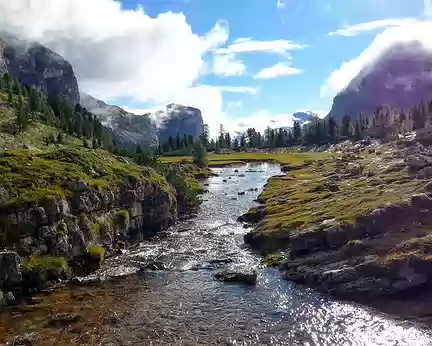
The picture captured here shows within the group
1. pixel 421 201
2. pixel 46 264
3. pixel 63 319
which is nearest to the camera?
pixel 63 319

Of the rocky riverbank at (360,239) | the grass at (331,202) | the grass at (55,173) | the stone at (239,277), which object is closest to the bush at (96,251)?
the grass at (55,173)

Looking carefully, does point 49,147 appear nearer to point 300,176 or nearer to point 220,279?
point 300,176

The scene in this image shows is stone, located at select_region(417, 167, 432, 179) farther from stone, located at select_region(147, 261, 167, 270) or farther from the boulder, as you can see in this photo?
stone, located at select_region(147, 261, 167, 270)

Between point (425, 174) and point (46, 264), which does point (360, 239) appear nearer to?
point (425, 174)

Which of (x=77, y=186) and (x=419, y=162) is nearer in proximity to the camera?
(x=77, y=186)

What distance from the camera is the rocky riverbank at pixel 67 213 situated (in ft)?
173

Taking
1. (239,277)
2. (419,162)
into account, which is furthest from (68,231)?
(419,162)

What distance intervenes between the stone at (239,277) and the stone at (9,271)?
2310 centimetres

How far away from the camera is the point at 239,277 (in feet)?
180

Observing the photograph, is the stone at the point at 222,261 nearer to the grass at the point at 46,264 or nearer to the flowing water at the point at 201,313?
the flowing water at the point at 201,313

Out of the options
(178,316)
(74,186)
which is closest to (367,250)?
(178,316)

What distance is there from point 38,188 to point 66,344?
28427 mm

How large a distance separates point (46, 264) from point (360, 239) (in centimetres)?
3921

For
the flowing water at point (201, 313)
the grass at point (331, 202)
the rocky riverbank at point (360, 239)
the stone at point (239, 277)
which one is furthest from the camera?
the grass at point (331, 202)
